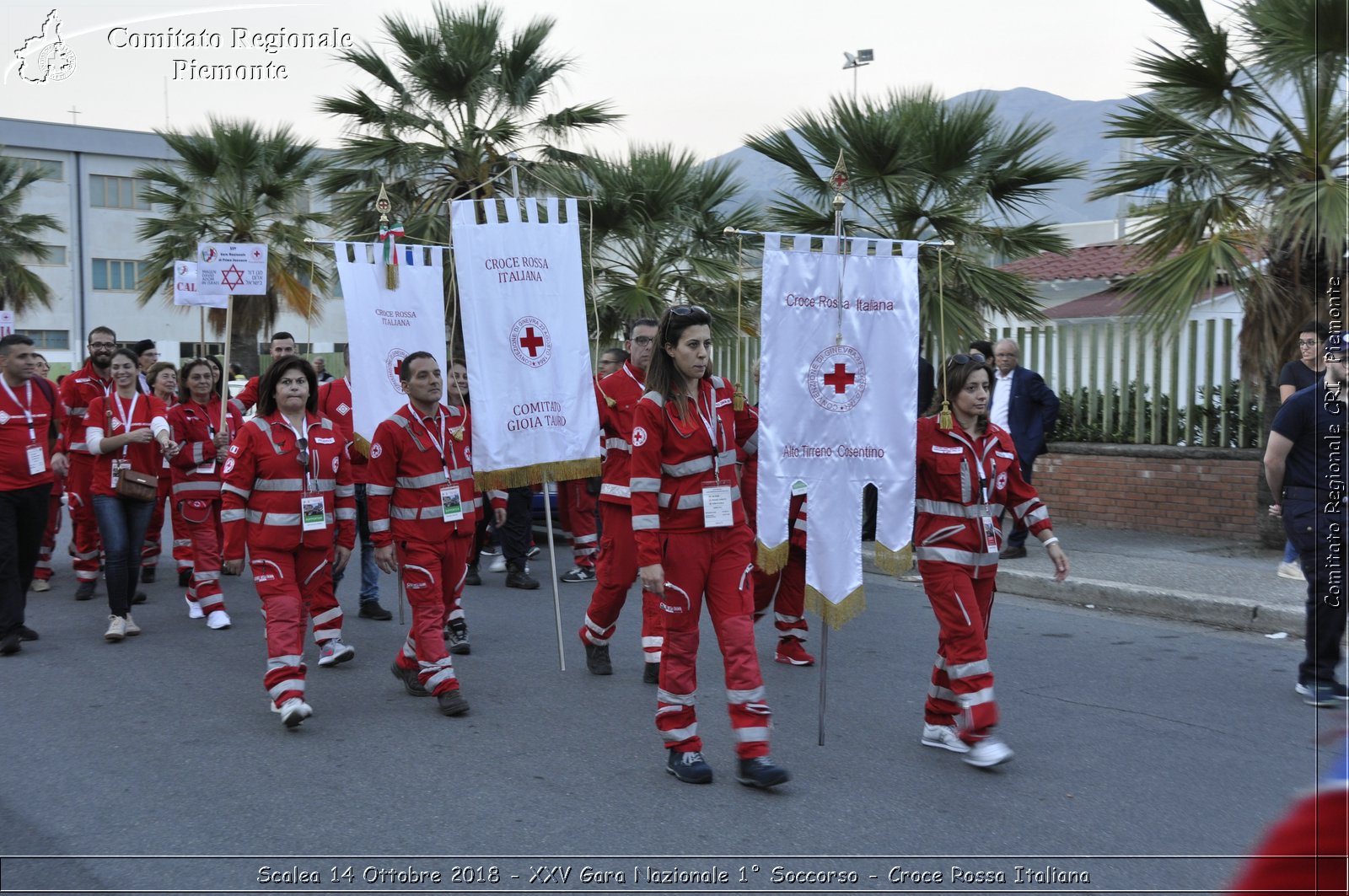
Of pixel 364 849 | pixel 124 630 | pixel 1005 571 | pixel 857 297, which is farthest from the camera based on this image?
pixel 1005 571

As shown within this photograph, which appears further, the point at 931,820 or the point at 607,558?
the point at 607,558

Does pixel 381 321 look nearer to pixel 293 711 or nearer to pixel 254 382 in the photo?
pixel 254 382

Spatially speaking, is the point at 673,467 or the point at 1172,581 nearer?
the point at 673,467

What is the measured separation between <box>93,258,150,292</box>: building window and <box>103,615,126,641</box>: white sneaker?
3930 cm

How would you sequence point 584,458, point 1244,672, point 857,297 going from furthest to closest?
1. point 584,458
2. point 1244,672
3. point 857,297

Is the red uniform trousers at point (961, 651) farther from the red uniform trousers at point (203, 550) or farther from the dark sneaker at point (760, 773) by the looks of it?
the red uniform trousers at point (203, 550)

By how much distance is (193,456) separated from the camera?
31.0 ft

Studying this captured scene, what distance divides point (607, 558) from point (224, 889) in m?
3.40

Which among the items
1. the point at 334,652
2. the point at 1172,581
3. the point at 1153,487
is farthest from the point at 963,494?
the point at 1153,487

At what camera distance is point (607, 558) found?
720 centimetres

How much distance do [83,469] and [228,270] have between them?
2.49m

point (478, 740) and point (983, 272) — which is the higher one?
point (983, 272)

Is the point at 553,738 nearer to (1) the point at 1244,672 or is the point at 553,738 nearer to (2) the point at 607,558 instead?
(2) the point at 607,558

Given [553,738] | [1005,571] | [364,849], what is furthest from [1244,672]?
[364,849]
